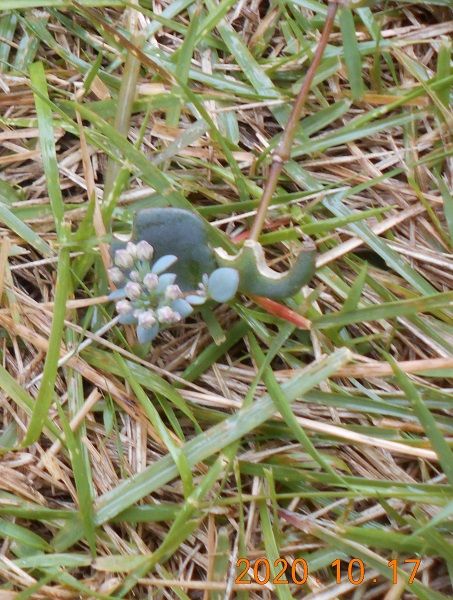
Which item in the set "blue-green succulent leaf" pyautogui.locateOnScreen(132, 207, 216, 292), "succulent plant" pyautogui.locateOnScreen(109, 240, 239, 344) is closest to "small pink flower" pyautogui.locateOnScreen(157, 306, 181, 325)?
"succulent plant" pyautogui.locateOnScreen(109, 240, 239, 344)

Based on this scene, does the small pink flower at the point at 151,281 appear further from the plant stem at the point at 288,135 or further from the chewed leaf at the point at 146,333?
the plant stem at the point at 288,135

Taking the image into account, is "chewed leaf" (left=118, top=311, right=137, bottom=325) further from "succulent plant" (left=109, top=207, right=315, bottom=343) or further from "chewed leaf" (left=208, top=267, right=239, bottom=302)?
"chewed leaf" (left=208, top=267, right=239, bottom=302)

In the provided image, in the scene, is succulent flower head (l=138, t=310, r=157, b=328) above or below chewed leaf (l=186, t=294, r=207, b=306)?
below

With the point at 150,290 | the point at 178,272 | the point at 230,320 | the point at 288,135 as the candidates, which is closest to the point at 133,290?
the point at 150,290

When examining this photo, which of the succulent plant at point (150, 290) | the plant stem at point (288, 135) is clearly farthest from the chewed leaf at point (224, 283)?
the plant stem at point (288, 135)

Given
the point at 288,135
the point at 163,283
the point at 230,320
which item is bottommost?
the point at 230,320

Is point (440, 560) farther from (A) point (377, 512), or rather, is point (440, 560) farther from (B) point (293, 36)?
(B) point (293, 36)

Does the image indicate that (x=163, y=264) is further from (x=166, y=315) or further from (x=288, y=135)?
(x=288, y=135)
